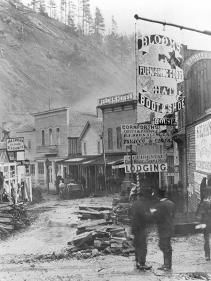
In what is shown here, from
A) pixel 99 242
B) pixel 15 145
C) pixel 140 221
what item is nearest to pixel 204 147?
pixel 140 221

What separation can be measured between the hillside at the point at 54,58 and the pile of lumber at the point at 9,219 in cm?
760

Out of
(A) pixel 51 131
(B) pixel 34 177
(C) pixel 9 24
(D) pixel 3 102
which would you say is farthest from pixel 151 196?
(D) pixel 3 102

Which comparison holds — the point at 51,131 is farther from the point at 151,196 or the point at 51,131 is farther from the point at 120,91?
the point at 151,196

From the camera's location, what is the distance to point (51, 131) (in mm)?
32594

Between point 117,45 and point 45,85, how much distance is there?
51.7 feet

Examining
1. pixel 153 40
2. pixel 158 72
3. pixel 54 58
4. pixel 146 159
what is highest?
pixel 54 58

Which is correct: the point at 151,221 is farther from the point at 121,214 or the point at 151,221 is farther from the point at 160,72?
the point at 121,214

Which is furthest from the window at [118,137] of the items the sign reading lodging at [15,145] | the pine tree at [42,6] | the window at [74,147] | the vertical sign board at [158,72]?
the vertical sign board at [158,72]

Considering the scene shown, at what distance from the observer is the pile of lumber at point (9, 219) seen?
12790 millimetres

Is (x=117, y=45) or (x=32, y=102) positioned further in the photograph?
(x=32, y=102)

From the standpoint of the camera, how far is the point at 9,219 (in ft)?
43.7

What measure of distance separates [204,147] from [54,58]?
16.9 m

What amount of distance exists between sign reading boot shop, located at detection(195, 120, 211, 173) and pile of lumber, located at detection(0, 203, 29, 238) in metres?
5.93

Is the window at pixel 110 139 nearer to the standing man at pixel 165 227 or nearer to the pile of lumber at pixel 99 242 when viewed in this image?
the pile of lumber at pixel 99 242
